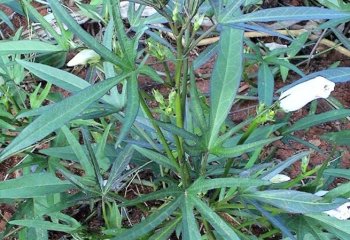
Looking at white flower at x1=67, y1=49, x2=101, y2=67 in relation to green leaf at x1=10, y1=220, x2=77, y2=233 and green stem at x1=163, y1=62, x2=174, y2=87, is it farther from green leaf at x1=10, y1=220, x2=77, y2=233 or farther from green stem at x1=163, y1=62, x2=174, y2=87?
green leaf at x1=10, y1=220, x2=77, y2=233

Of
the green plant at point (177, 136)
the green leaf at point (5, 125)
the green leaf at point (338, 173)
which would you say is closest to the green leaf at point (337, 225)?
the green plant at point (177, 136)

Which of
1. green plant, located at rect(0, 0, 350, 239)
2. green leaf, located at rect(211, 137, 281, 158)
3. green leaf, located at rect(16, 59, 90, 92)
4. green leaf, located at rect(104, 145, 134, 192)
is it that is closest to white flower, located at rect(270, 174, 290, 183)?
green plant, located at rect(0, 0, 350, 239)

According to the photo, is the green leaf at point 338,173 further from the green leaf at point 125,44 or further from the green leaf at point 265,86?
the green leaf at point 125,44

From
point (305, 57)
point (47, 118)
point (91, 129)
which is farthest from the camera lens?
point (305, 57)

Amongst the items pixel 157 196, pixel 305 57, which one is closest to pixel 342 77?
pixel 157 196

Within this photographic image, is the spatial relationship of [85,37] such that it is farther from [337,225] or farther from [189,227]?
[337,225]

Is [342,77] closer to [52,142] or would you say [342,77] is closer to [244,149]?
[244,149]
